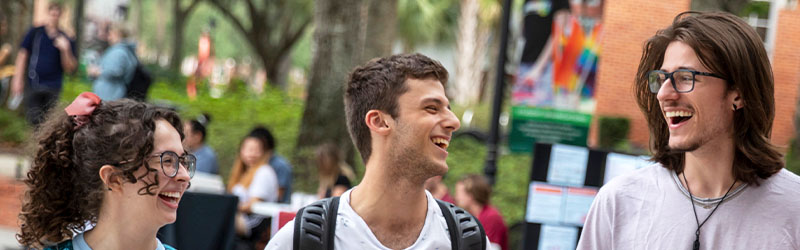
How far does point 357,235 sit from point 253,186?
6.01 m

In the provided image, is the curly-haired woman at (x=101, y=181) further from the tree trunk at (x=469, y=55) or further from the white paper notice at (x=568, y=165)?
the tree trunk at (x=469, y=55)

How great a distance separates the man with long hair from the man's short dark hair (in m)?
0.78

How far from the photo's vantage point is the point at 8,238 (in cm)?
988

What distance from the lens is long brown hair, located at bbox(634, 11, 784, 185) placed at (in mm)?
3168

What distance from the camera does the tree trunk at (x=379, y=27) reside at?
1568 cm

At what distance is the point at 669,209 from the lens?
326 centimetres

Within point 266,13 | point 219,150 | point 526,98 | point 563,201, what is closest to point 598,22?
point 526,98

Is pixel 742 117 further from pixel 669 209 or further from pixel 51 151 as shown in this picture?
pixel 51 151

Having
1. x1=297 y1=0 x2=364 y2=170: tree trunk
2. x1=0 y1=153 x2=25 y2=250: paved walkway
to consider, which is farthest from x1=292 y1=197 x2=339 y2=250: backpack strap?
x1=297 y1=0 x2=364 y2=170: tree trunk

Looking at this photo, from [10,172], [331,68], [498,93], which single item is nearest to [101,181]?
[498,93]

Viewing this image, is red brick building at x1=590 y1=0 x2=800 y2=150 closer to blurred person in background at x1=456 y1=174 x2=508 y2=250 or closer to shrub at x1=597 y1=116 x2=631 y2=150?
shrub at x1=597 y1=116 x2=631 y2=150

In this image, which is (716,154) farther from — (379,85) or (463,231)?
(379,85)

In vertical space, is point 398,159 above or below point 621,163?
above

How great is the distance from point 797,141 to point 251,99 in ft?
33.6
